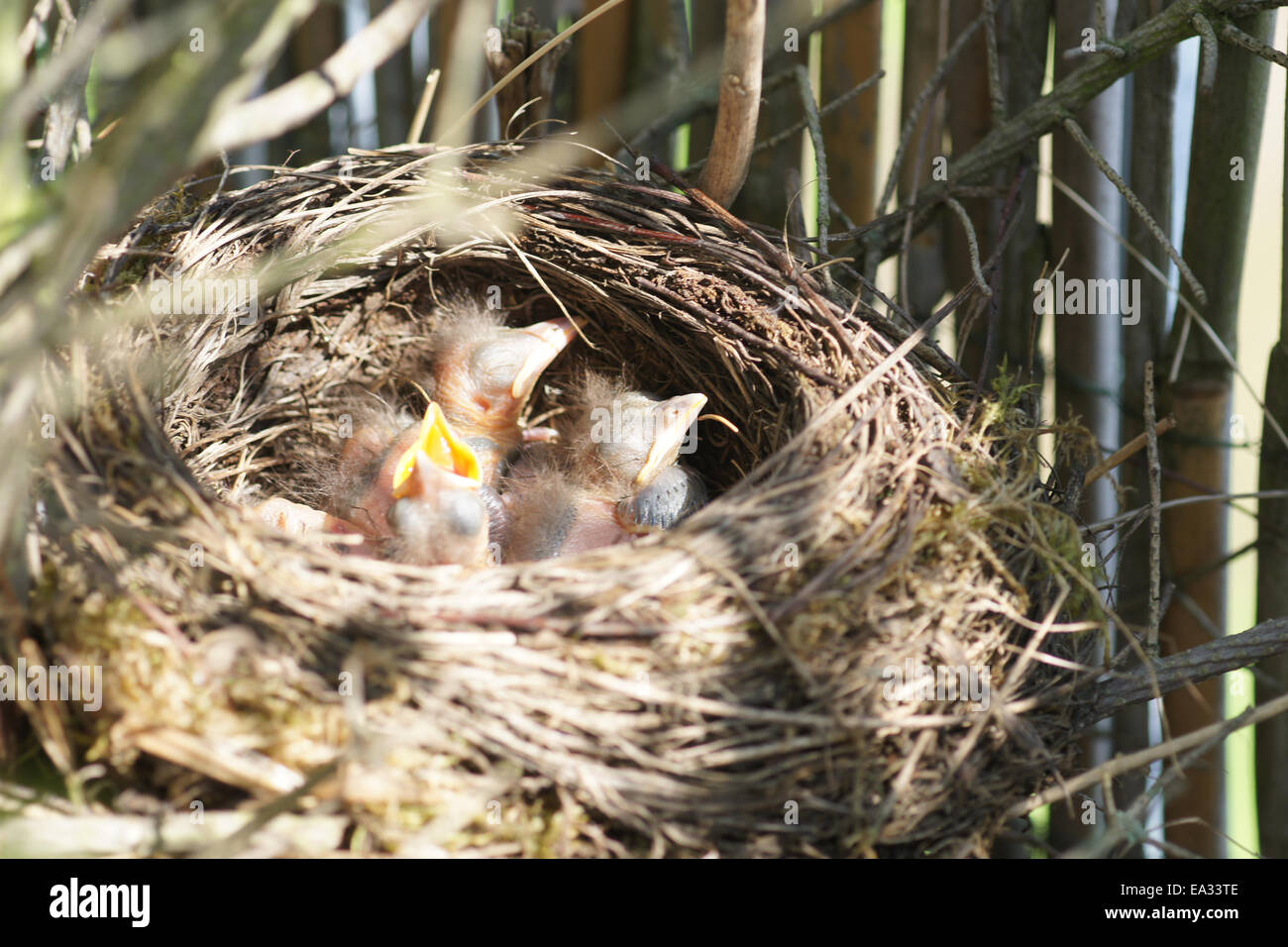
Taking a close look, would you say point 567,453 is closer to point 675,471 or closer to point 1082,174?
point 675,471

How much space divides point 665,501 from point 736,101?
565mm

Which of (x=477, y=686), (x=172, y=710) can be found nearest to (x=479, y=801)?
(x=477, y=686)

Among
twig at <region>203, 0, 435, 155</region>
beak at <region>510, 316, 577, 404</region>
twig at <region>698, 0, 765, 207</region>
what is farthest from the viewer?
beak at <region>510, 316, 577, 404</region>

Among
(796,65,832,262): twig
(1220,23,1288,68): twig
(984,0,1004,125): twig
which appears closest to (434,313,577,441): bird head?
(796,65,832,262): twig

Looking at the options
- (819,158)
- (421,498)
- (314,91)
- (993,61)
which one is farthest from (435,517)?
(993,61)

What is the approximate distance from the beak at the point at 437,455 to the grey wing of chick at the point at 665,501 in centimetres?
25

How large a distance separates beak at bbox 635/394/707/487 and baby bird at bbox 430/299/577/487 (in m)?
0.22

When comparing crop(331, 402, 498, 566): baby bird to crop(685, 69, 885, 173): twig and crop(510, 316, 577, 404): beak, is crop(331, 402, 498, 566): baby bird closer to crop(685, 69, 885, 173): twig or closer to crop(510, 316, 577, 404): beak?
crop(510, 316, 577, 404): beak

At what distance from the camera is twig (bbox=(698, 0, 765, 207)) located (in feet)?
3.76

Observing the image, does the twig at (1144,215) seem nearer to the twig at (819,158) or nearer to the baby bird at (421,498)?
the twig at (819,158)

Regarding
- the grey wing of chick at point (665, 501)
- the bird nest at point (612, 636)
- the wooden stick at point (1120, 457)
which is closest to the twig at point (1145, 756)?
the bird nest at point (612, 636)

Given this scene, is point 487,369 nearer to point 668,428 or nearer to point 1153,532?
point 668,428

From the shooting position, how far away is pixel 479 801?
892 millimetres

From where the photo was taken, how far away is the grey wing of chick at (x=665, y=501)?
1471 millimetres
